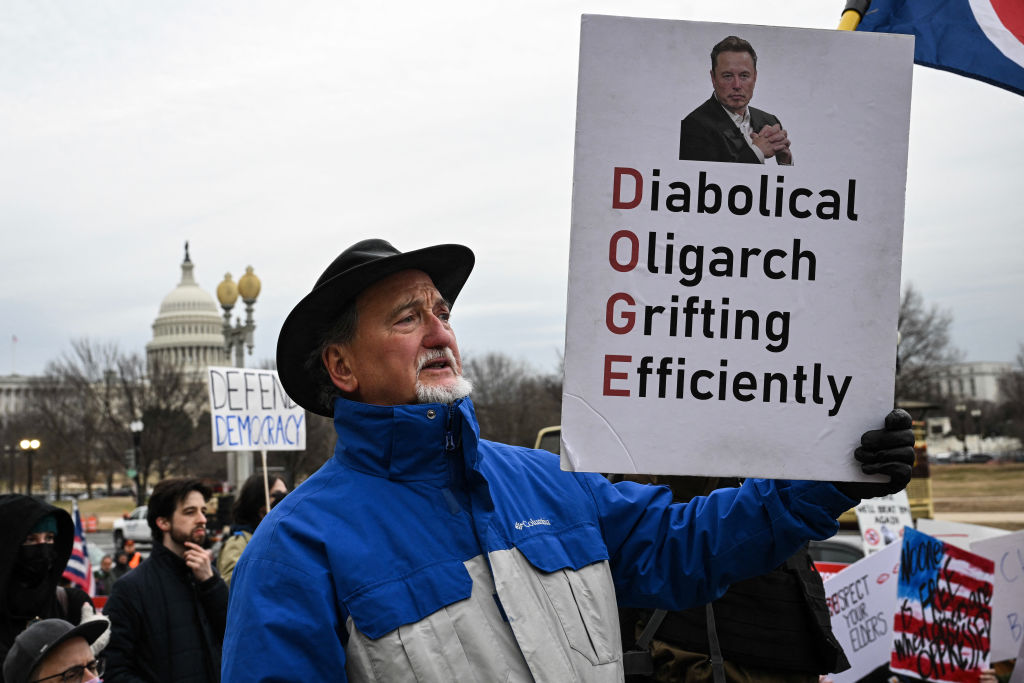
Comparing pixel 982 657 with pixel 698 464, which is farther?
pixel 982 657

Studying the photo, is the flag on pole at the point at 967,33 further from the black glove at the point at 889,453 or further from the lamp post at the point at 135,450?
the lamp post at the point at 135,450

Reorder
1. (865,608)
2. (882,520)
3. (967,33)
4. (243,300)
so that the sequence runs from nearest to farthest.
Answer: (967,33), (865,608), (882,520), (243,300)

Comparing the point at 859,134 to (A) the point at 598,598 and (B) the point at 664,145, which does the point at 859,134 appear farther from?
(A) the point at 598,598

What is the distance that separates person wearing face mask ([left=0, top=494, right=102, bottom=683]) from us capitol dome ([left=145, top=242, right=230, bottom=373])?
108 m

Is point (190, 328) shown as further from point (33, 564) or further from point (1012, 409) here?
point (33, 564)

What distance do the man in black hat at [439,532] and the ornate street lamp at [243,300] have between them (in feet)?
67.4

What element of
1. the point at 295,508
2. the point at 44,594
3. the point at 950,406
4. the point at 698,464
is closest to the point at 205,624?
the point at 44,594

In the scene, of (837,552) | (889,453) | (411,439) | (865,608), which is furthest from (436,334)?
(837,552)

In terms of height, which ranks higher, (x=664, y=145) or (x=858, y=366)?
(x=664, y=145)

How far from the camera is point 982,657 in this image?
5754mm

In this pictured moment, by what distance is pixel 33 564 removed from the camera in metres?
5.25

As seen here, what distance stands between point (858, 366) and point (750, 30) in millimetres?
786

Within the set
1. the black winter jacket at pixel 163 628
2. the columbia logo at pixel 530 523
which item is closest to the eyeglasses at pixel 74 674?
the black winter jacket at pixel 163 628

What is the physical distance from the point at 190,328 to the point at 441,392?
117 m
